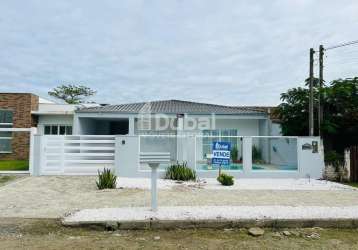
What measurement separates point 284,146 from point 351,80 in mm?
5445

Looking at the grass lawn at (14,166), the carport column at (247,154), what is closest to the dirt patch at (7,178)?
the grass lawn at (14,166)

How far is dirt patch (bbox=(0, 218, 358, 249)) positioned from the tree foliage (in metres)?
11.0

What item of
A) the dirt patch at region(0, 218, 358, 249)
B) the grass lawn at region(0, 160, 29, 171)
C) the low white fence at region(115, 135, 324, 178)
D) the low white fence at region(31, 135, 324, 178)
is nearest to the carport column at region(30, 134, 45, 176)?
the low white fence at region(31, 135, 324, 178)

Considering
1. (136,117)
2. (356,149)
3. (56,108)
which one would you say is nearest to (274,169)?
(356,149)

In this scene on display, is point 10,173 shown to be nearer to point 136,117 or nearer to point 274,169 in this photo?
point 136,117

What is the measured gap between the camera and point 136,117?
69.8 feet

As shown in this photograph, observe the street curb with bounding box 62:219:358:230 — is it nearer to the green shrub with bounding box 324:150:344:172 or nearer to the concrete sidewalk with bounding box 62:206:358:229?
the concrete sidewalk with bounding box 62:206:358:229

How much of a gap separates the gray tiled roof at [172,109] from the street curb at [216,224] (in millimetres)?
14544

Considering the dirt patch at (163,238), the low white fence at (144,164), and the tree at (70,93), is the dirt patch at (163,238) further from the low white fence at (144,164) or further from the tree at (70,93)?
the tree at (70,93)

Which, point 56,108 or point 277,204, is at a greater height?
point 56,108

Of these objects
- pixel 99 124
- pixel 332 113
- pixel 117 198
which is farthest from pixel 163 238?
pixel 99 124

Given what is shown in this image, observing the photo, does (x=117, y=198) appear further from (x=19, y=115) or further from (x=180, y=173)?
(x=19, y=115)

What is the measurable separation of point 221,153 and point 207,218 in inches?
242

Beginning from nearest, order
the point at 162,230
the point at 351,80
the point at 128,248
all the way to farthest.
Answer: the point at 128,248 → the point at 162,230 → the point at 351,80
